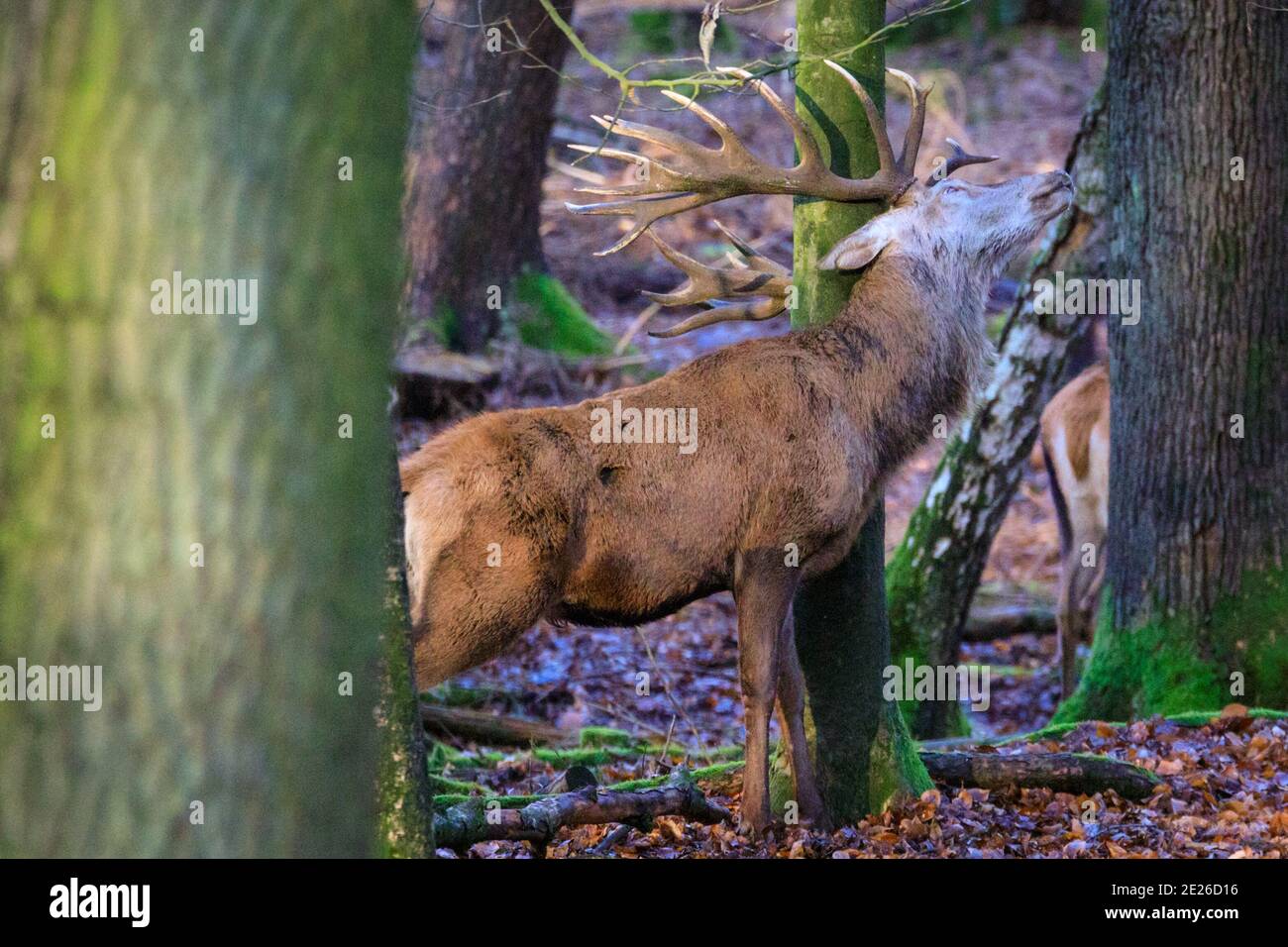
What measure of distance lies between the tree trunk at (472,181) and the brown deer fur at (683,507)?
6.53 metres

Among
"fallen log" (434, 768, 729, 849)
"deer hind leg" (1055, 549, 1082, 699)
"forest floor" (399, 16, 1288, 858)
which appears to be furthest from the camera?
"deer hind leg" (1055, 549, 1082, 699)

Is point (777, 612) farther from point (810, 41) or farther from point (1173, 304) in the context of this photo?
point (1173, 304)

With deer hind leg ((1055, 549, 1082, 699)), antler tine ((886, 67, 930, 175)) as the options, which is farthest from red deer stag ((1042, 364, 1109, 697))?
antler tine ((886, 67, 930, 175))

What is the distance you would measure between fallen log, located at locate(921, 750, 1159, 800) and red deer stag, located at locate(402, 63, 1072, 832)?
30.0 inches

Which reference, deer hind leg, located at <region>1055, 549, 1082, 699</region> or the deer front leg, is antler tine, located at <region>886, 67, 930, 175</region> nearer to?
the deer front leg

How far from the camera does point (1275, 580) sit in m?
7.83

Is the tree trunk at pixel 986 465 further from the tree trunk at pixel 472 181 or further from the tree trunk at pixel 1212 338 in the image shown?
the tree trunk at pixel 472 181

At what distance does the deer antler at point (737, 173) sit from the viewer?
6.21m

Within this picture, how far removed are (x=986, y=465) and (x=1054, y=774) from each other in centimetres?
368

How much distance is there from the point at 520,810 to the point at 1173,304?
4.65 m

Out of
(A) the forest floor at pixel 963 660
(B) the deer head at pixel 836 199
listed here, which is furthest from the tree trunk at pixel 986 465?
(B) the deer head at pixel 836 199

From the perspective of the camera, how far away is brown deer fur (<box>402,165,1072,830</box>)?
592cm

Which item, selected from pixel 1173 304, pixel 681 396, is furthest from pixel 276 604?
pixel 1173 304

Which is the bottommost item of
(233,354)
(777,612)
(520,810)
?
(520,810)
